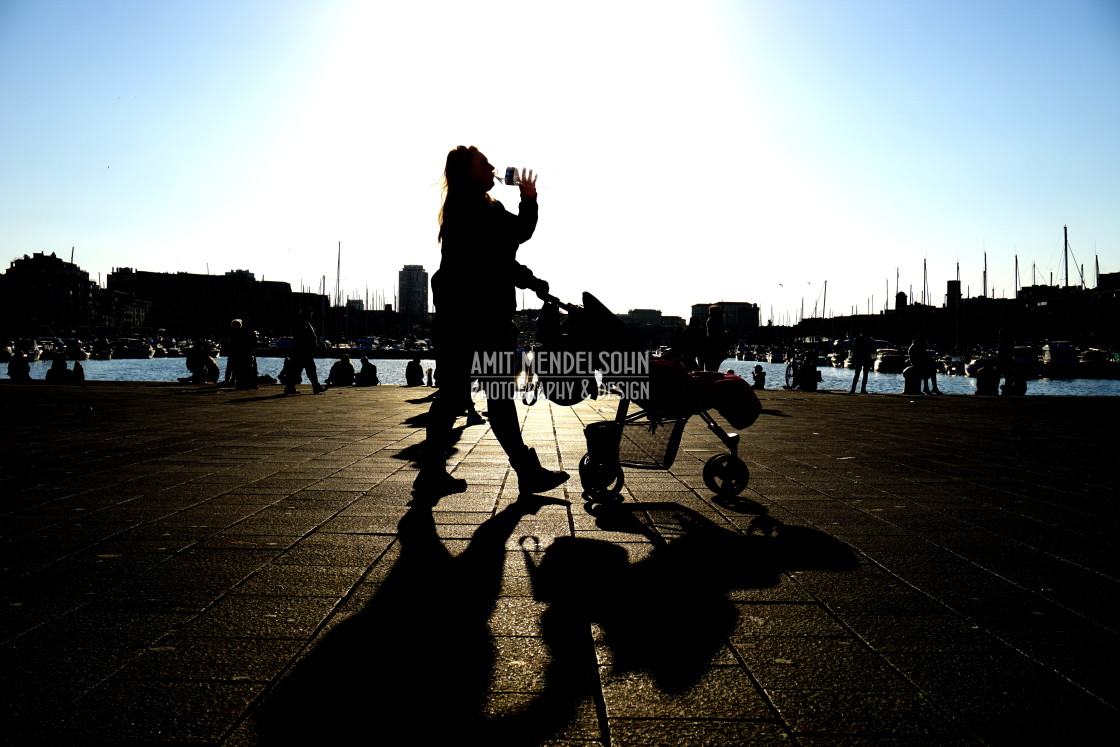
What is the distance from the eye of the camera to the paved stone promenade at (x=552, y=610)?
1.85 metres

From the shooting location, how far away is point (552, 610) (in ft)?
8.66

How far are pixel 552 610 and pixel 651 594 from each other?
1.37ft

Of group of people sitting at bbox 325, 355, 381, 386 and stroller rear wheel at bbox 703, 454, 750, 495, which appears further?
group of people sitting at bbox 325, 355, 381, 386

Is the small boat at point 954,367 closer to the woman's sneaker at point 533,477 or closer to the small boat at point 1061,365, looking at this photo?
the small boat at point 1061,365

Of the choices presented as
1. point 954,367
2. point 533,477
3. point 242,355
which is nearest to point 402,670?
point 533,477

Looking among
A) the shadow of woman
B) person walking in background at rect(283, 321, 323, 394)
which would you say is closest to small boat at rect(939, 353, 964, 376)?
person walking in background at rect(283, 321, 323, 394)

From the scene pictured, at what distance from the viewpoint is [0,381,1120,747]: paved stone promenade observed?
1.85 metres

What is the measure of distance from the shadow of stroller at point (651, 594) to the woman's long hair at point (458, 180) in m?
2.18

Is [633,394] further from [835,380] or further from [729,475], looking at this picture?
[835,380]

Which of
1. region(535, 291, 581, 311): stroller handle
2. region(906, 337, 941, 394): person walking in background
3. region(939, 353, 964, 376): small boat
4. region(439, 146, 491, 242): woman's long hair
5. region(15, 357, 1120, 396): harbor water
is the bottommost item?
region(15, 357, 1120, 396): harbor water

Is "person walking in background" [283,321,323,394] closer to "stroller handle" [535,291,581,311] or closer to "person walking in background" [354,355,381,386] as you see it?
"person walking in background" [354,355,381,386]

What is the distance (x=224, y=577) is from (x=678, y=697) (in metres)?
1.94

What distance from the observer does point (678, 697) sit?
1.97m

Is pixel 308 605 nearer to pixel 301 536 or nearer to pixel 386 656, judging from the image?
pixel 386 656
